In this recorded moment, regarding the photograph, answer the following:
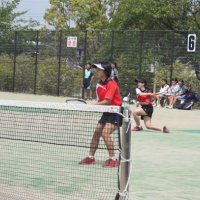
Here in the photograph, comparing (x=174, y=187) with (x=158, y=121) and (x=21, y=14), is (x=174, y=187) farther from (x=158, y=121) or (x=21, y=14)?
(x=21, y=14)

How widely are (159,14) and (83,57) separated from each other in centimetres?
676

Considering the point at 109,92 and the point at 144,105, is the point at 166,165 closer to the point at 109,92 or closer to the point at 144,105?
the point at 109,92

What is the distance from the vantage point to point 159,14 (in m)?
33.7

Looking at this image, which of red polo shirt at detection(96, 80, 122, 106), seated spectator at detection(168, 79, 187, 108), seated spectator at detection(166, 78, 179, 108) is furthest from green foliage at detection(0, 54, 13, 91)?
red polo shirt at detection(96, 80, 122, 106)

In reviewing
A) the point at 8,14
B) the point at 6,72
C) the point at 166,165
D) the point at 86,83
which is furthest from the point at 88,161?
the point at 8,14

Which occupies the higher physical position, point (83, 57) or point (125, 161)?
point (83, 57)

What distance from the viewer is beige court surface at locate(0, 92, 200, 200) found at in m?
7.57

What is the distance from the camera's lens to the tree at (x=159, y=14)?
3372 cm

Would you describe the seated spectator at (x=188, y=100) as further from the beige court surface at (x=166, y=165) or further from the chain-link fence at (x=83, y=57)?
the beige court surface at (x=166, y=165)

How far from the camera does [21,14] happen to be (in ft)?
157

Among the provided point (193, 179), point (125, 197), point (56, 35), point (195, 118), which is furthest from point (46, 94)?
point (125, 197)

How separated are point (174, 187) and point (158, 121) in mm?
10246

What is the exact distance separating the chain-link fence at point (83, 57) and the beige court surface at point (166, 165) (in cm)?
963

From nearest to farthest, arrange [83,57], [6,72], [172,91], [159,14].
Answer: [172,91]
[83,57]
[6,72]
[159,14]
